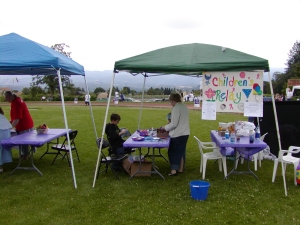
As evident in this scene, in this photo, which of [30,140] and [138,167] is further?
[138,167]

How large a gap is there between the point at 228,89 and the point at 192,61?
2.53 feet

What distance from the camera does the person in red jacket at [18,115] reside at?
5621mm

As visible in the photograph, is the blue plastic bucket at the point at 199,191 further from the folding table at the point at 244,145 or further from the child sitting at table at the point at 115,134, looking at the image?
the child sitting at table at the point at 115,134

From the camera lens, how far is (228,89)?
4.71 m

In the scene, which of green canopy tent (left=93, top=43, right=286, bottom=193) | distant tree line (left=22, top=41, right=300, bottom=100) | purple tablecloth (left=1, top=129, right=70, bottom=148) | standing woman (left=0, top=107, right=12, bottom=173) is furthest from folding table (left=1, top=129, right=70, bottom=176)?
distant tree line (left=22, top=41, right=300, bottom=100)

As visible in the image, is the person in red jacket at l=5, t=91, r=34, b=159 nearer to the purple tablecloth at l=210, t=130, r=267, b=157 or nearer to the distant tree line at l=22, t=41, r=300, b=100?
the purple tablecloth at l=210, t=130, r=267, b=157

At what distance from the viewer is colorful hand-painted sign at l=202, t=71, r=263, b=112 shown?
4645mm

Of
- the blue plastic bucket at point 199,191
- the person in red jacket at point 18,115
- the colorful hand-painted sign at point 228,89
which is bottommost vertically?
the blue plastic bucket at point 199,191

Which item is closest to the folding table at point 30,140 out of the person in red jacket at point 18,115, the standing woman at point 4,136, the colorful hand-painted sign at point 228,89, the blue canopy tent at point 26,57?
the standing woman at point 4,136

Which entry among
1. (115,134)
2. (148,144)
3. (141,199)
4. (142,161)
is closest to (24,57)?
(115,134)

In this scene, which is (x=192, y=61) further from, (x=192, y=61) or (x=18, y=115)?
(x=18, y=115)

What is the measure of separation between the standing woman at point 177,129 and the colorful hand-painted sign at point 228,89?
18.7 inches

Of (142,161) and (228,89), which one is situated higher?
(228,89)

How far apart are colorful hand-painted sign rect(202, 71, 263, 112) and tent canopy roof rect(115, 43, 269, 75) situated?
31 centimetres
